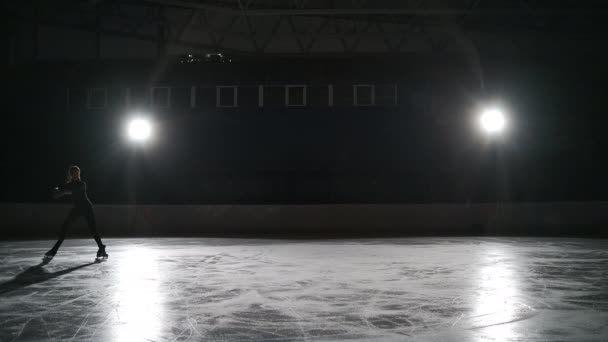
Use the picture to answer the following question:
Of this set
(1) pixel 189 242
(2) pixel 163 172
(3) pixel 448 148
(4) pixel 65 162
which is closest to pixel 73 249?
(1) pixel 189 242

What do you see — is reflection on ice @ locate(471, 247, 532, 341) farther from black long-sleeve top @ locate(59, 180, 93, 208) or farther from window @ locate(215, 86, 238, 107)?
window @ locate(215, 86, 238, 107)

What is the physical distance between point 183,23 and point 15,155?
942 cm

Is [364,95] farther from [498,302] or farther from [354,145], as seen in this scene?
[498,302]

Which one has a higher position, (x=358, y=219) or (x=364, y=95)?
(x=364, y=95)

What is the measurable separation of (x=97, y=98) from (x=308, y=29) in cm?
1029

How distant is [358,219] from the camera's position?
18625mm

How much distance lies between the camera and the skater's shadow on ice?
8.01m

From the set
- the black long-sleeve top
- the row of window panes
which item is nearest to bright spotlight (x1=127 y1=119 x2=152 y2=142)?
the row of window panes

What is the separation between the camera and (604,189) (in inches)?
911

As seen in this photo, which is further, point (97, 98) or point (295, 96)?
point (97, 98)

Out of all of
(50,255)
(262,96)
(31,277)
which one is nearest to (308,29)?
(262,96)

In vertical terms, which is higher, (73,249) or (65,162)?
(65,162)

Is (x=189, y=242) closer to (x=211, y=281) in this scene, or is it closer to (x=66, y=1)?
(x=211, y=281)

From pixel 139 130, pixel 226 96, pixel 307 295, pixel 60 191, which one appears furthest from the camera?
pixel 226 96
